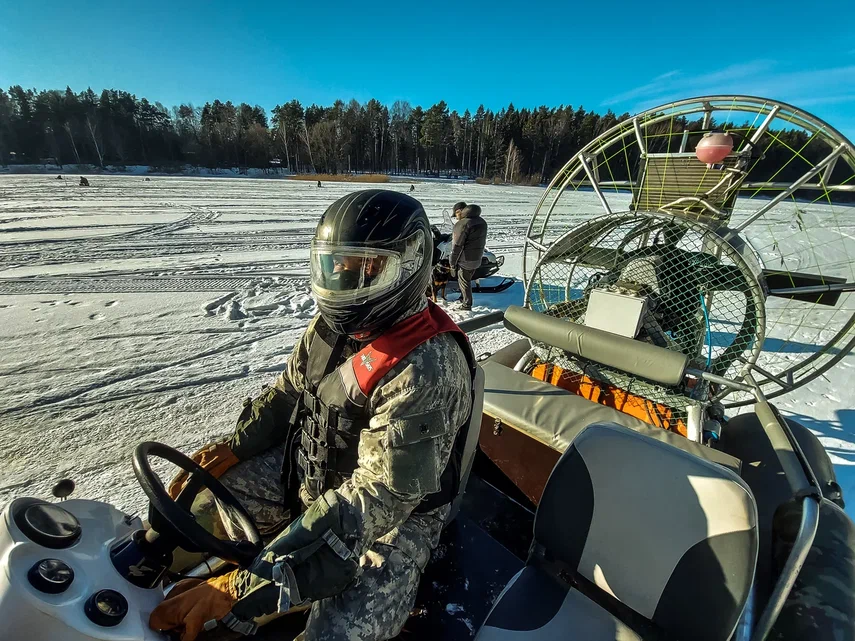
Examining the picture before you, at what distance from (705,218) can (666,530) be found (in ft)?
6.54

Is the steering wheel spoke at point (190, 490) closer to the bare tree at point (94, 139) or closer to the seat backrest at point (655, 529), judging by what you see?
the seat backrest at point (655, 529)

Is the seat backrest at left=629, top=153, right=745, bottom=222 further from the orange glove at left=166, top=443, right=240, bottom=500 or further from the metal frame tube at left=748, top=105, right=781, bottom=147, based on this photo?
the orange glove at left=166, top=443, right=240, bottom=500

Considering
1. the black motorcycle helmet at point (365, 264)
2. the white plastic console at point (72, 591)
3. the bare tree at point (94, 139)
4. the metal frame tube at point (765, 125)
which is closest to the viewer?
the white plastic console at point (72, 591)

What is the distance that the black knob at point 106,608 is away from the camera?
1139 millimetres

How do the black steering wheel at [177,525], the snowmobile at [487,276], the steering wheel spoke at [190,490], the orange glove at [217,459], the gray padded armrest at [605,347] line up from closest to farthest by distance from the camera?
the black steering wheel at [177,525], the steering wheel spoke at [190,490], the orange glove at [217,459], the gray padded armrest at [605,347], the snowmobile at [487,276]

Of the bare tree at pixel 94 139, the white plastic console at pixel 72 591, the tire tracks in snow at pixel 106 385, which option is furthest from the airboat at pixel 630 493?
the bare tree at pixel 94 139

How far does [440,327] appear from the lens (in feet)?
5.31

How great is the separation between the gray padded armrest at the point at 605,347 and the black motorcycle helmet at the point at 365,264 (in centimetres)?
131

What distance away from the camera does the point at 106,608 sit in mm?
1169

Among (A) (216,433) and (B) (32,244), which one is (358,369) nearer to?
(A) (216,433)

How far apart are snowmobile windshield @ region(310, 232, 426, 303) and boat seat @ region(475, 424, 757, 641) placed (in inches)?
37.7

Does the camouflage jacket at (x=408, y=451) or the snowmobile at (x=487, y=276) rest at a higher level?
the camouflage jacket at (x=408, y=451)

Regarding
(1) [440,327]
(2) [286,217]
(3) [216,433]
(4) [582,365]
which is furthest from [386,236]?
(2) [286,217]

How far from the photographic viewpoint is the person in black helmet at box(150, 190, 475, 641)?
1.31 m
